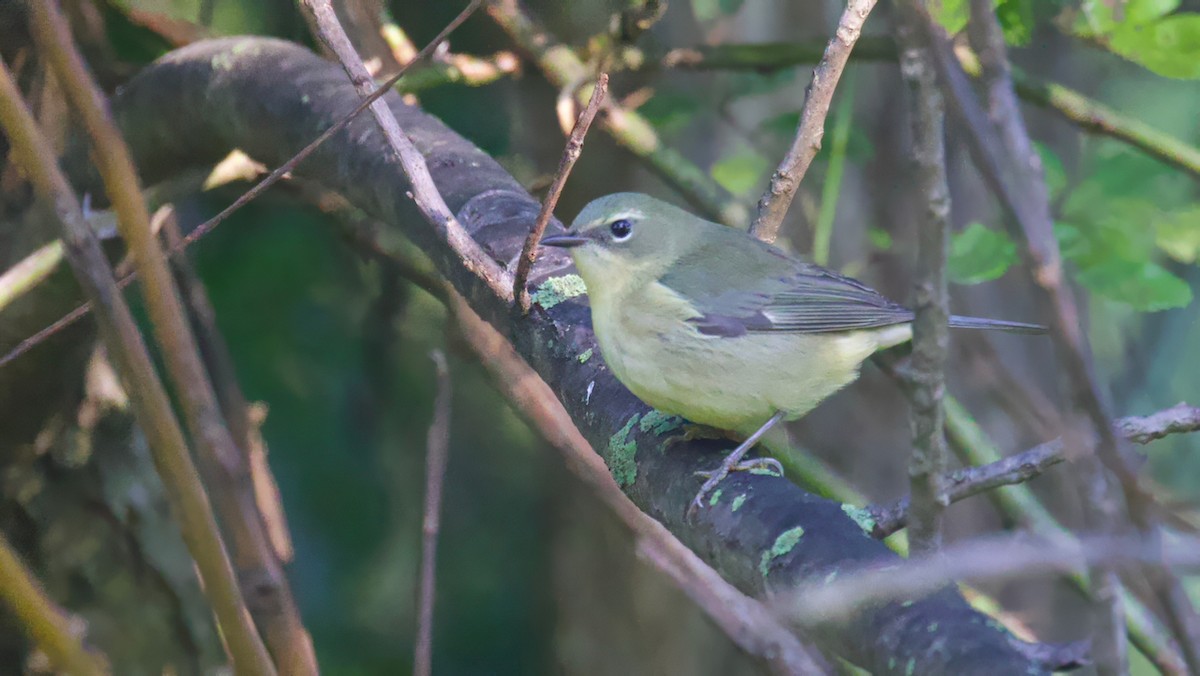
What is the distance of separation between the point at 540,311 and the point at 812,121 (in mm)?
844

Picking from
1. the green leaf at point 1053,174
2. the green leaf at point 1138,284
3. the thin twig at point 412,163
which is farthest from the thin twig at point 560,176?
the green leaf at point 1053,174

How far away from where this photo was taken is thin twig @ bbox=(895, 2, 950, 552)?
38.7 inches

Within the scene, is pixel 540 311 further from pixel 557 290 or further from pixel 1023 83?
pixel 1023 83

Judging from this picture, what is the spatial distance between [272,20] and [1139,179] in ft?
11.1

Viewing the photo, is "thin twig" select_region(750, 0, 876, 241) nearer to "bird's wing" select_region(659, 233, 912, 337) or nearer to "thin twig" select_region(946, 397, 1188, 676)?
"bird's wing" select_region(659, 233, 912, 337)

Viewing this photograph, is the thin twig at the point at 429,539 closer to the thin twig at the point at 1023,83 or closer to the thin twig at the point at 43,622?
the thin twig at the point at 43,622

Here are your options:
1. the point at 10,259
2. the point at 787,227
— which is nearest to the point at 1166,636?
the point at 787,227

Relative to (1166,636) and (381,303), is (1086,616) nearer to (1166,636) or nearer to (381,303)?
(1166,636)

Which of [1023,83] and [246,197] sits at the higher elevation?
[246,197]

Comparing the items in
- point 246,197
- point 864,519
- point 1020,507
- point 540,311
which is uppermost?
point 246,197

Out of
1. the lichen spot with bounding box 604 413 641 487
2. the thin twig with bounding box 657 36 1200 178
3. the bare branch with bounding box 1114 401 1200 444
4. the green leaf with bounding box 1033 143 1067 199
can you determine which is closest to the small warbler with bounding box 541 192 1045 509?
the lichen spot with bounding box 604 413 641 487

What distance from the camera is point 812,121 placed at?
254 cm

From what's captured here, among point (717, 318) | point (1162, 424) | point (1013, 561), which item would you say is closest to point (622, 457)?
point (717, 318)

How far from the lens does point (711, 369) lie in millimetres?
2510
